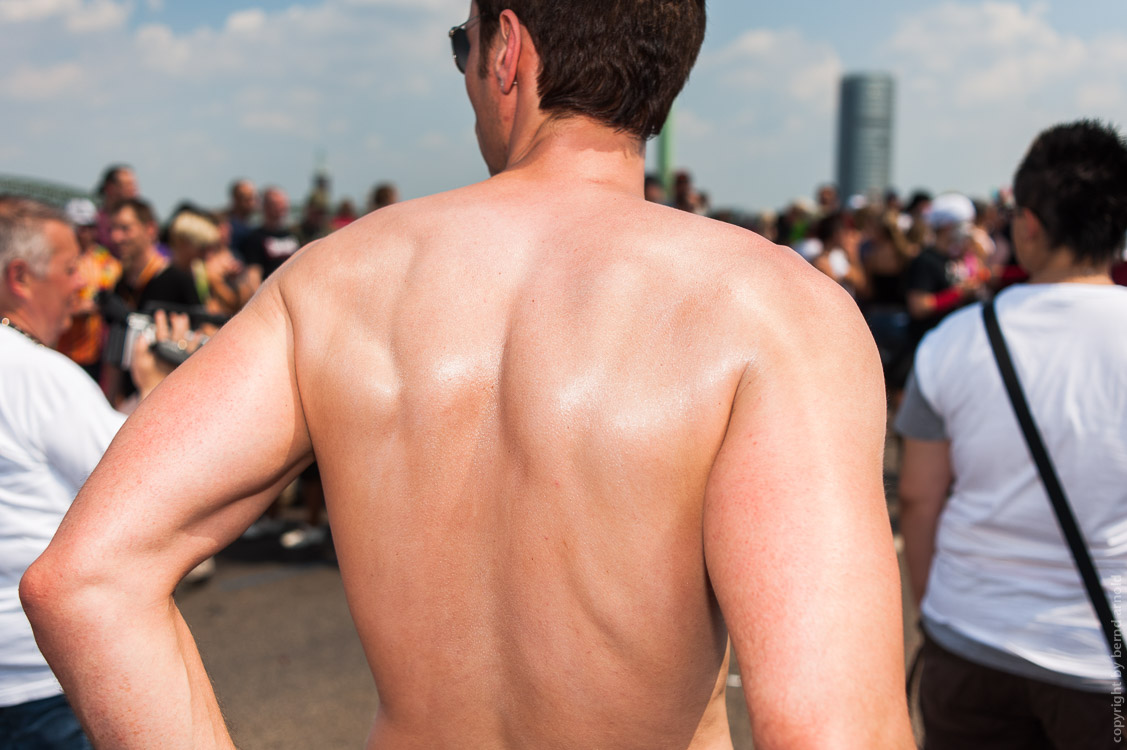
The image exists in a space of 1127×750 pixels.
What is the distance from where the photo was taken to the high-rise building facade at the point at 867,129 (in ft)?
216

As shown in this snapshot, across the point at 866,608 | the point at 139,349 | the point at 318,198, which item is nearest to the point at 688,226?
the point at 866,608

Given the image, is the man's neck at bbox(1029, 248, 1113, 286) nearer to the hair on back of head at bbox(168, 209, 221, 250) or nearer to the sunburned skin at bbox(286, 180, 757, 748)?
the sunburned skin at bbox(286, 180, 757, 748)

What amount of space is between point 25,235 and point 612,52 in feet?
6.47

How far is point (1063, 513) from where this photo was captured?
2.00m

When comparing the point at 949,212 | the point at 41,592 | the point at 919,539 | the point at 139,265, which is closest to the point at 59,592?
the point at 41,592

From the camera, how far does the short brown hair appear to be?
114cm

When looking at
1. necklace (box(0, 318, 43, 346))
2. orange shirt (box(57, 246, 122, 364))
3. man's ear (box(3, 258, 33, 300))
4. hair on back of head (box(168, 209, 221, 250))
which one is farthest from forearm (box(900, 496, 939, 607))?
hair on back of head (box(168, 209, 221, 250))

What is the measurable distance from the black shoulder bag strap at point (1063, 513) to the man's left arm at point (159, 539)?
5.51ft

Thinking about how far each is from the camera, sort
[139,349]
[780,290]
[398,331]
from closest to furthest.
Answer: [780,290] → [398,331] → [139,349]

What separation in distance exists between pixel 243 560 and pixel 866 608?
549cm

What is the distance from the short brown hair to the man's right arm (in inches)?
15.5

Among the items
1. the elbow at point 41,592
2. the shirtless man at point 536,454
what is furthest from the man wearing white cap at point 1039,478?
the elbow at point 41,592

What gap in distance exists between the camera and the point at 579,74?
3.79ft

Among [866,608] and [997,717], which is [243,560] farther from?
[866,608]
